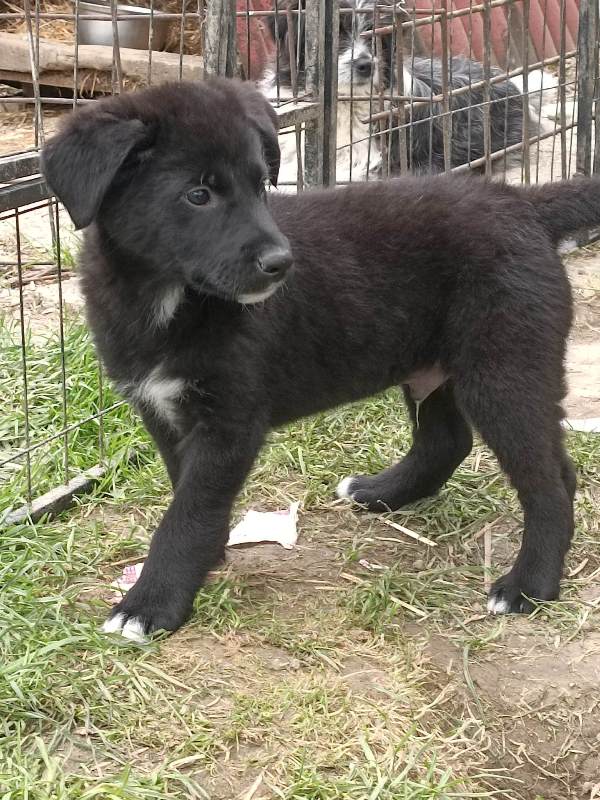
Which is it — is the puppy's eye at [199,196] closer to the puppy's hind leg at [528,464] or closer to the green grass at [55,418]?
the puppy's hind leg at [528,464]

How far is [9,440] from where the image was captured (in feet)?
14.6

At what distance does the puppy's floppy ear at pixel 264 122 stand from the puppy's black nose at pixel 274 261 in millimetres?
477

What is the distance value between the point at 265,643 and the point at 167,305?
100 centimetres

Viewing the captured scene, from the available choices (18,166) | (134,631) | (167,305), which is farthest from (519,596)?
(18,166)

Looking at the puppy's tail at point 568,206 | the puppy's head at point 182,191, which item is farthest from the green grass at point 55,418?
the puppy's tail at point 568,206

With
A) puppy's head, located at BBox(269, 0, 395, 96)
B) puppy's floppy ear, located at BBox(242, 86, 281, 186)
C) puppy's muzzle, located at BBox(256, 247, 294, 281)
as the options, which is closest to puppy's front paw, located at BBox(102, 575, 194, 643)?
puppy's muzzle, located at BBox(256, 247, 294, 281)

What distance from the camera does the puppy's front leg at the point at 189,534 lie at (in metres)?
3.14

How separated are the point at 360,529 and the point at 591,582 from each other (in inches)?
32.5

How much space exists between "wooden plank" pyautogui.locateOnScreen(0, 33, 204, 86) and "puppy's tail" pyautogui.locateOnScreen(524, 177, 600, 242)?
224 inches

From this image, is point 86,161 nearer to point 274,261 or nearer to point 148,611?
point 274,261

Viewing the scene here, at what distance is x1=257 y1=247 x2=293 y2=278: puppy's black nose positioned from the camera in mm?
2857

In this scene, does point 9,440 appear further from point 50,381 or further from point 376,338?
point 376,338

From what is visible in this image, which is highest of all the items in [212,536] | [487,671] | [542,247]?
[542,247]

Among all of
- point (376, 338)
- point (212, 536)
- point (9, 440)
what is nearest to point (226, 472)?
point (212, 536)
